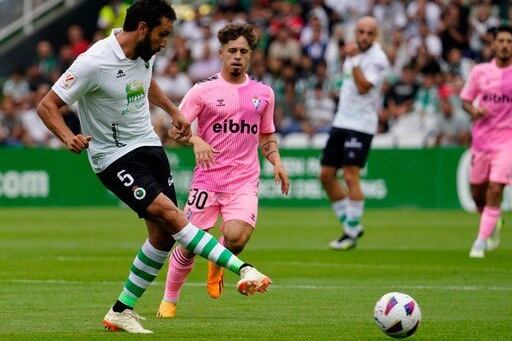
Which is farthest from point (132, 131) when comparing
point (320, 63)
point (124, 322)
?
point (320, 63)

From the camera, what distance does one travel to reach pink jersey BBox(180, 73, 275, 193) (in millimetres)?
11586

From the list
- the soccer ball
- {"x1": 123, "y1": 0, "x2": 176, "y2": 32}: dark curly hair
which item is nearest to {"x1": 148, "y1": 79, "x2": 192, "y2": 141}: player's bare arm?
{"x1": 123, "y1": 0, "x2": 176, "y2": 32}: dark curly hair

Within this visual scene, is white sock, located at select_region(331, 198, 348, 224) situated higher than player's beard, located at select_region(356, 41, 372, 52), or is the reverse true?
player's beard, located at select_region(356, 41, 372, 52)

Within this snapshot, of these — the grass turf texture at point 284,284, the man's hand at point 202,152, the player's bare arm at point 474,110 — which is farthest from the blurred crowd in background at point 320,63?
the man's hand at point 202,152

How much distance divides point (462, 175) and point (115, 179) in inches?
741

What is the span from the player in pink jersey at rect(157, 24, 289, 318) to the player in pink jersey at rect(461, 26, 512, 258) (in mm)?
5889

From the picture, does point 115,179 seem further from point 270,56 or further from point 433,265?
point 270,56

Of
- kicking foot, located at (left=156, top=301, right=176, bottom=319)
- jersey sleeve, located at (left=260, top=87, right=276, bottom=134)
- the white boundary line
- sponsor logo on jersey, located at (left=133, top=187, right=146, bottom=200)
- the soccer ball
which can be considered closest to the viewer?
the soccer ball

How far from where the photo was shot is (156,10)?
9.80 meters

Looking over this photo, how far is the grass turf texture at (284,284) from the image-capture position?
33.0ft

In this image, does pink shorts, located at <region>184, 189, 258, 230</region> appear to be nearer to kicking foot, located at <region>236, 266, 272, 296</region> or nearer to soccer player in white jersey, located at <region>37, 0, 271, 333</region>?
soccer player in white jersey, located at <region>37, 0, 271, 333</region>

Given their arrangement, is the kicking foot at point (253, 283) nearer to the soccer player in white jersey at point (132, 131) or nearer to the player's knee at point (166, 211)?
the soccer player in white jersey at point (132, 131)

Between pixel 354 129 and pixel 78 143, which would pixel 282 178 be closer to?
pixel 78 143

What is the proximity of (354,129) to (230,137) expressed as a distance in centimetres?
735
